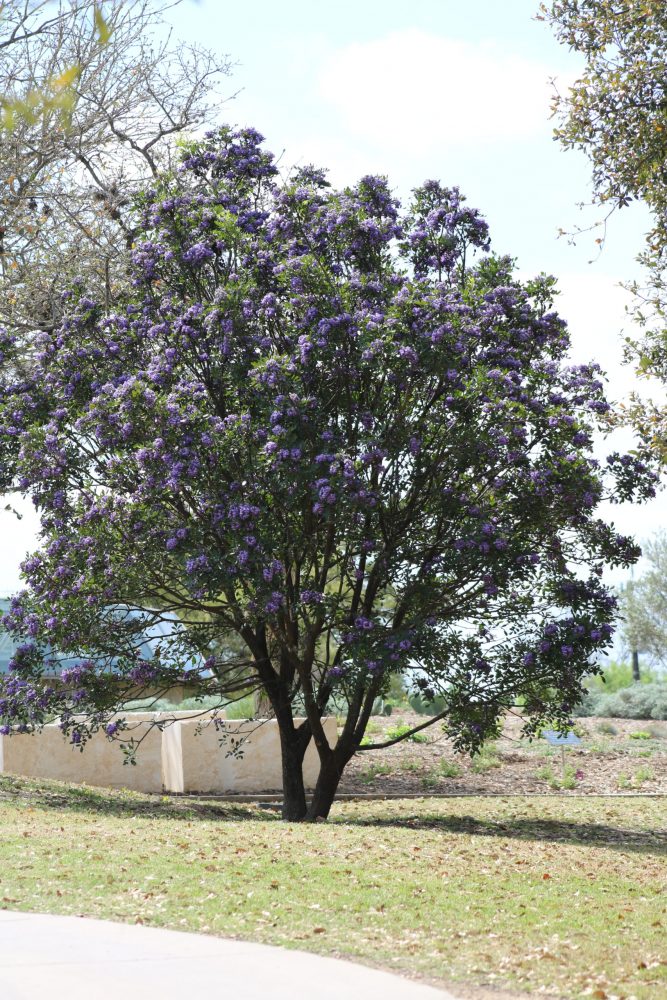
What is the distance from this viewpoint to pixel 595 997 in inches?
204

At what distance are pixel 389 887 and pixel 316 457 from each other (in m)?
3.67

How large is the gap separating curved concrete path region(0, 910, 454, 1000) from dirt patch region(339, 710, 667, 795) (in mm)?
9821

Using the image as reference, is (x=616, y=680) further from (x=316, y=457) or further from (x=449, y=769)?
(x=316, y=457)

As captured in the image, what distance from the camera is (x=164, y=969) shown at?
523 centimetres

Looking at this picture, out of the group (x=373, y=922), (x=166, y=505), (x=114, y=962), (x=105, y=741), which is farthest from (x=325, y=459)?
(x=105, y=741)

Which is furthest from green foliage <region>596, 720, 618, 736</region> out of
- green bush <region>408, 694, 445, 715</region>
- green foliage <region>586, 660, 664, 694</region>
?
green foliage <region>586, 660, 664, 694</region>

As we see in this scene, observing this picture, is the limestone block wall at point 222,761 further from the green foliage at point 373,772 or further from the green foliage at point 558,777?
the green foliage at point 558,777

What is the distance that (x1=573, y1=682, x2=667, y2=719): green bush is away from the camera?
23156 millimetres

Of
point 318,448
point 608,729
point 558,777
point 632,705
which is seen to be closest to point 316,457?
point 318,448

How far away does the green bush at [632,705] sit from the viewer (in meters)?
23.2

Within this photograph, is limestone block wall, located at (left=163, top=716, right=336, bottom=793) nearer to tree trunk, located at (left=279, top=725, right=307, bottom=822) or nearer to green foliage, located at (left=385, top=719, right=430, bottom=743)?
green foliage, located at (left=385, top=719, right=430, bottom=743)

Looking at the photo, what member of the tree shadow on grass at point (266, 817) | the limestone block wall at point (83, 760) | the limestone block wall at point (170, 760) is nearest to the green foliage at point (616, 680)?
the limestone block wall at point (170, 760)

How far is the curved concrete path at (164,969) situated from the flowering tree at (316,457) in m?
4.37

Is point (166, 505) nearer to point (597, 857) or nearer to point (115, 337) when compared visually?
point (115, 337)
